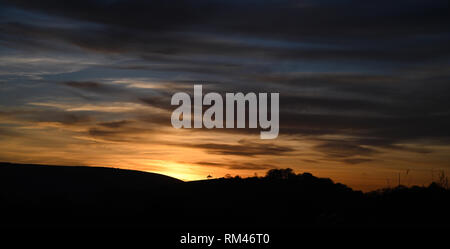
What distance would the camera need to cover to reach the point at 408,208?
3838cm

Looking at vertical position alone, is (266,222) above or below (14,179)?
below

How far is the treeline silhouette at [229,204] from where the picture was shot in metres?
34.1

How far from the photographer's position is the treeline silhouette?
3412 centimetres

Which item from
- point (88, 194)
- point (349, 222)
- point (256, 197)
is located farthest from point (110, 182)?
point (349, 222)

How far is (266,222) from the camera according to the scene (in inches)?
1346

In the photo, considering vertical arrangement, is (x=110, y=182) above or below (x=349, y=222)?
above

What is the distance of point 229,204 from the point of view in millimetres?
36500
